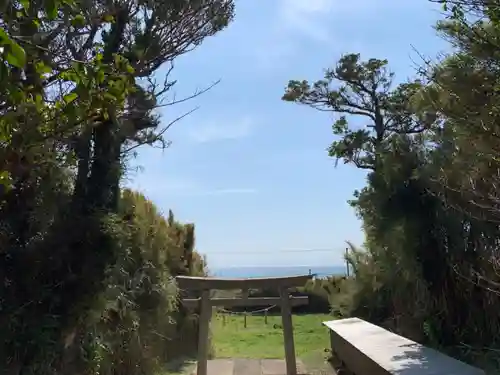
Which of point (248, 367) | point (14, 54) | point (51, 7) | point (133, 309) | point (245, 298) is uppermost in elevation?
point (51, 7)

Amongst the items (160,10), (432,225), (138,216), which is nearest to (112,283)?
(138,216)

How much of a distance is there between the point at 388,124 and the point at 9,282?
13042 millimetres

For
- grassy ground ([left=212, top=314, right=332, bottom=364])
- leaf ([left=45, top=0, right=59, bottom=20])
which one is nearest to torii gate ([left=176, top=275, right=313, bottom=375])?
grassy ground ([left=212, top=314, right=332, bottom=364])

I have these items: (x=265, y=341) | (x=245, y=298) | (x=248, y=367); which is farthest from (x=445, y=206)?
(x=265, y=341)

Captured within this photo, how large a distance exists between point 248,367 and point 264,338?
12.5 feet

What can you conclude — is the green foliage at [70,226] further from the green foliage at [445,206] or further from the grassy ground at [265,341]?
the grassy ground at [265,341]

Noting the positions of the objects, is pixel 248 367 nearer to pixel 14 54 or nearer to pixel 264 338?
pixel 264 338

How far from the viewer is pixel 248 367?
883cm

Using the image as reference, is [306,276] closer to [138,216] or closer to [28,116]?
[138,216]

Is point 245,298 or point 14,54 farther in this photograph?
point 245,298

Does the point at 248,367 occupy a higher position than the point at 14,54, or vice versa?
the point at 14,54

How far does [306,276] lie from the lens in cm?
798

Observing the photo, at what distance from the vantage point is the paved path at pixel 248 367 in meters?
8.39

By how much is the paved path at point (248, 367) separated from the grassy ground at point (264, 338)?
0.58 m
